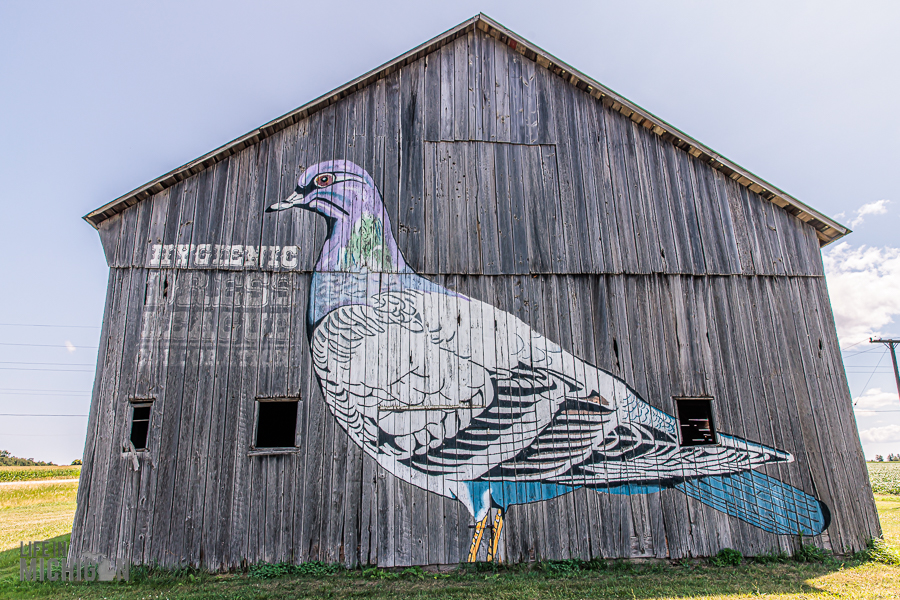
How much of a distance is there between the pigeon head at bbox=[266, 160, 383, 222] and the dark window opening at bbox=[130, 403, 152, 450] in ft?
10.4

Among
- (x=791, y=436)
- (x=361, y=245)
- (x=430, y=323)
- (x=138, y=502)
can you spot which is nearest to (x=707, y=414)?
(x=791, y=436)

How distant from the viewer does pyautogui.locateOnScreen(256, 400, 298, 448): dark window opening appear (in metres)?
6.71

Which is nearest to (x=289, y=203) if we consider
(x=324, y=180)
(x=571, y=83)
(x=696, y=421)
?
(x=324, y=180)

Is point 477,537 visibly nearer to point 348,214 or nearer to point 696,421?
point 696,421

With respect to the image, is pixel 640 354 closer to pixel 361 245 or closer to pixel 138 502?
pixel 361 245

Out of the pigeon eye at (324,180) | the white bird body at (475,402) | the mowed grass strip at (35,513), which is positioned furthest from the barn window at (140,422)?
the mowed grass strip at (35,513)

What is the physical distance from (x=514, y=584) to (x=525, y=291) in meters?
3.77

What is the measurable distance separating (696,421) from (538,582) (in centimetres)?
322

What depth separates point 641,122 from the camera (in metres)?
8.08

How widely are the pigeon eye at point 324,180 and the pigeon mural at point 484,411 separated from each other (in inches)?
25.9

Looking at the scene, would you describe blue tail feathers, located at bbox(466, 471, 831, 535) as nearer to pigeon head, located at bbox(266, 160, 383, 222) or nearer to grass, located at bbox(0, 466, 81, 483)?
pigeon head, located at bbox(266, 160, 383, 222)

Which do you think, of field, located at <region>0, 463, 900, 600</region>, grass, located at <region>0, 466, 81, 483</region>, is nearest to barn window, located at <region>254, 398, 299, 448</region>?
field, located at <region>0, 463, 900, 600</region>

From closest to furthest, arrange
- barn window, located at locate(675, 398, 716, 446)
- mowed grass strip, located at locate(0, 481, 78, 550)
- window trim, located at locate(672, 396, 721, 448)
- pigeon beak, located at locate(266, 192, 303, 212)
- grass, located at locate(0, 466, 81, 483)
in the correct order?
window trim, located at locate(672, 396, 721, 448) → barn window, located at locate(675, 398, 716, 446) → pigeon beak, located at locate(266, 192, 303, 212) → mowed grass strip, located at locate(0, 481, 78, 550) → grass, located at locate(0, 466, 81, 483)

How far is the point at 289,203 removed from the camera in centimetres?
725
